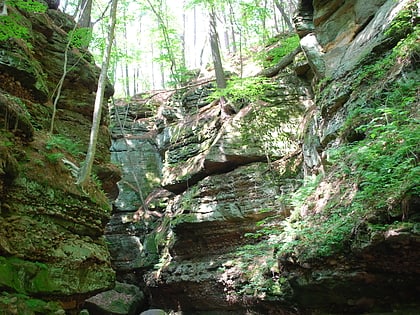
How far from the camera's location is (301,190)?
28.8 feet

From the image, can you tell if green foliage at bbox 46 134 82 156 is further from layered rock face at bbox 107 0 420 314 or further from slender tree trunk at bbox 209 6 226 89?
slender tree trunk at bbox 209 6 226 89

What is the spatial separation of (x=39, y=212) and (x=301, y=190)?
243 inches

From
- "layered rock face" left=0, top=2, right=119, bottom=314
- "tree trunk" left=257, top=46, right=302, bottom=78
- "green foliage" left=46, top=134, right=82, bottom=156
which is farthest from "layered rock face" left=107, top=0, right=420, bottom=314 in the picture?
"green foliage" left=46, top=134, right=82, bottom=156

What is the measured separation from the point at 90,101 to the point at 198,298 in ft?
27.6

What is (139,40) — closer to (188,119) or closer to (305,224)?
(188,119)

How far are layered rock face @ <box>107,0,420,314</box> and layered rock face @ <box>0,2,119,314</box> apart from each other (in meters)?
4.43

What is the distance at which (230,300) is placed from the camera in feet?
38.2

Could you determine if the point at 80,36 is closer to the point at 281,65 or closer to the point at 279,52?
the point at 281,65

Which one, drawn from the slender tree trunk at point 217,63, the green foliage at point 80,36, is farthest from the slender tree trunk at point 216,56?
the green foliage at point 80,36

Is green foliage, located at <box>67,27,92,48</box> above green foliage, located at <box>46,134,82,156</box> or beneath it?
above

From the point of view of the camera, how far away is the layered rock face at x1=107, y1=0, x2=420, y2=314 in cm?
552

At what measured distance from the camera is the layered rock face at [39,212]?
21.0 feet

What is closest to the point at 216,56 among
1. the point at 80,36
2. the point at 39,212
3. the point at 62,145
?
the point at 80,36

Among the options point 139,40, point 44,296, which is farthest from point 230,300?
point 139,40
